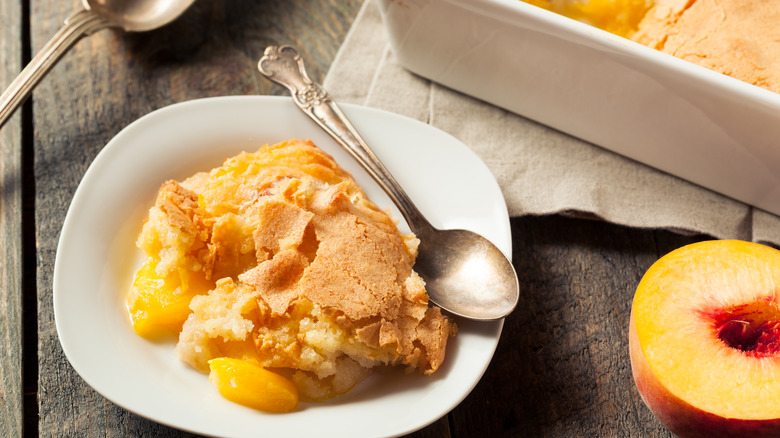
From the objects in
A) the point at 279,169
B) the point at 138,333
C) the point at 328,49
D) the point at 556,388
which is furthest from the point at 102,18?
the point at 556,388

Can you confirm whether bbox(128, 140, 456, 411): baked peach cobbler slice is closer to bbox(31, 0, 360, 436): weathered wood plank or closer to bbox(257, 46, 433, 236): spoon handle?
bbox(257, 46, 433, 236): spoon handle

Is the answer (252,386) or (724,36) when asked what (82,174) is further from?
(724,36)

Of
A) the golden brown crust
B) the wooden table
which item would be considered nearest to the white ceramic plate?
the wooden table

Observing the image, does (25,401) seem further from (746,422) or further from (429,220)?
(746,422)

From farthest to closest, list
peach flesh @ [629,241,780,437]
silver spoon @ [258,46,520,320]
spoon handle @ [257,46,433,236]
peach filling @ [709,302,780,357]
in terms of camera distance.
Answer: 1. spoon handle @ [257,46,433,236]
2. silver spoon @ [258,46,520,320]
3. peach filling @ [709,302,780,357]
4. peach flesh @ [629,241,780,437]

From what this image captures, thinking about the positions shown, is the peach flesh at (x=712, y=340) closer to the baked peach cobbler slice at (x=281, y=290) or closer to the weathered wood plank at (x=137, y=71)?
the baked peach cobbler slice at (x=281, y=290)

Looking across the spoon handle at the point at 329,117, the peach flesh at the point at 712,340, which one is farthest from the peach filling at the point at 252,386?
the peach flesh at the point at 712,340
